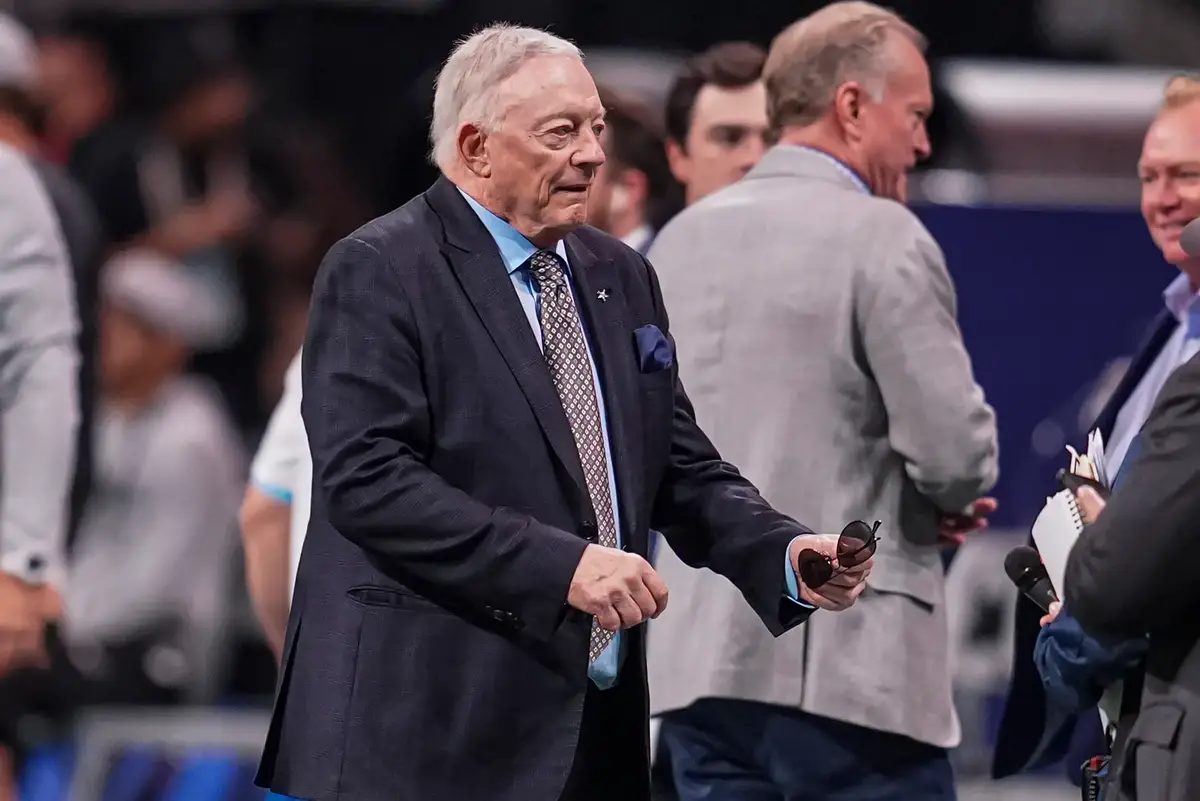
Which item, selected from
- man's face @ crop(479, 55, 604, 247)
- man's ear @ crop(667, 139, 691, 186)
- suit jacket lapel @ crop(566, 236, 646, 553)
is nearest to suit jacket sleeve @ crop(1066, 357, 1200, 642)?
suit jacket lapel @ crop(566, 236, 646, 553)

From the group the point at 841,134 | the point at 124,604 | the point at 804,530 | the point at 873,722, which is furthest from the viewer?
the point at 124,604

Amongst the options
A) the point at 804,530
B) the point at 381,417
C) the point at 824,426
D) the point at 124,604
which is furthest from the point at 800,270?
the point at 124,604

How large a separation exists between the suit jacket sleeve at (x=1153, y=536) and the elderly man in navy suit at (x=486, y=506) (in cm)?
32

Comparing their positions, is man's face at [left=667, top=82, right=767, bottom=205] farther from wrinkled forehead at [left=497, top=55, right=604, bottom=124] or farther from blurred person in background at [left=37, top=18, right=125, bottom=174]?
blurred person in background at [left=37, top=18, right=125, bottom=174]

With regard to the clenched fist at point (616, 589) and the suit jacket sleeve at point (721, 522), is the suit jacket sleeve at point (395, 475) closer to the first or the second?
the clenched fist at point (616, 589)

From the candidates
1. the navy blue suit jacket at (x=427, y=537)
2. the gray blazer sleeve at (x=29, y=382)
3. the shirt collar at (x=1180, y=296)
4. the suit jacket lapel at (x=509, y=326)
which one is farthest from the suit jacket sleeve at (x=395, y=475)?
the gray blazer sleeve at (x=29, y=382)

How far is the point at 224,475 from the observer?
717 centimetres

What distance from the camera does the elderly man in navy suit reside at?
2799 millimetres

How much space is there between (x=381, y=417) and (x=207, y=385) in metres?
4.86

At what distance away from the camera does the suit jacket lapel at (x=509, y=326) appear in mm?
2920

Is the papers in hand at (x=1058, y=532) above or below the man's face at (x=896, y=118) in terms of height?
below

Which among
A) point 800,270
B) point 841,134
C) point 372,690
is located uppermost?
point 841,134

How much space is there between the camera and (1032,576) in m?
3.35

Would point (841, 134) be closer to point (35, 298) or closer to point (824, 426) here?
point (824, 426)
